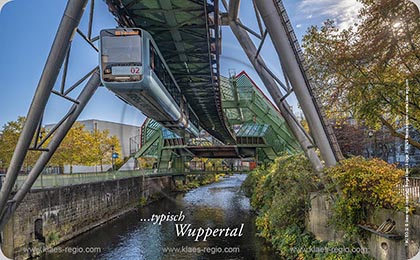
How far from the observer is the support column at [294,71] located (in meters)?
7.28

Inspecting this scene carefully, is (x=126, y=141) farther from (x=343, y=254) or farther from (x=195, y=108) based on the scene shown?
(x=343, y=254)

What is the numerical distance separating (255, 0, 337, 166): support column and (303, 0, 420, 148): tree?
0.75 meters

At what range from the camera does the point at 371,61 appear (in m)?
8.35

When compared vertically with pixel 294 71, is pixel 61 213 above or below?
below

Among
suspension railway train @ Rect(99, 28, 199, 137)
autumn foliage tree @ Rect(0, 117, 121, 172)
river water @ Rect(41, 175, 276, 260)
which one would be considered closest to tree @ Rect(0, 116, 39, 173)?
autumn foliage tree @ Rect(0, 117, 121, 172)

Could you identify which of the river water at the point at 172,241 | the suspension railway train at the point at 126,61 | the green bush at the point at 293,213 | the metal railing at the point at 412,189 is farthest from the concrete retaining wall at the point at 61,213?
the metal railing at the point at 412,189

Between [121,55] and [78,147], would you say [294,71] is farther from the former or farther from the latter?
[78,147]

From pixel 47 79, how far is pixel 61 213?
22.9 feet

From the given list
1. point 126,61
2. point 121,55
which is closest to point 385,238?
point 126,61

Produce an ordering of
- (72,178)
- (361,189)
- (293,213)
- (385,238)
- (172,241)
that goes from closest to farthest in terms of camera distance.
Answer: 1. (385,238)
2. (361,189)
3. (293,213)
4. (172,241)
5. (72,178)

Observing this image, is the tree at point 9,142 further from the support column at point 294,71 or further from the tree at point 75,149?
the support column at point 294,71

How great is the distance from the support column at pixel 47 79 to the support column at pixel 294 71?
4.34 m

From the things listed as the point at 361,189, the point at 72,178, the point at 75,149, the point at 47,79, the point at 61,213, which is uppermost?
the point at 47,79

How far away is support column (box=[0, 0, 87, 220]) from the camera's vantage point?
7309 mm
